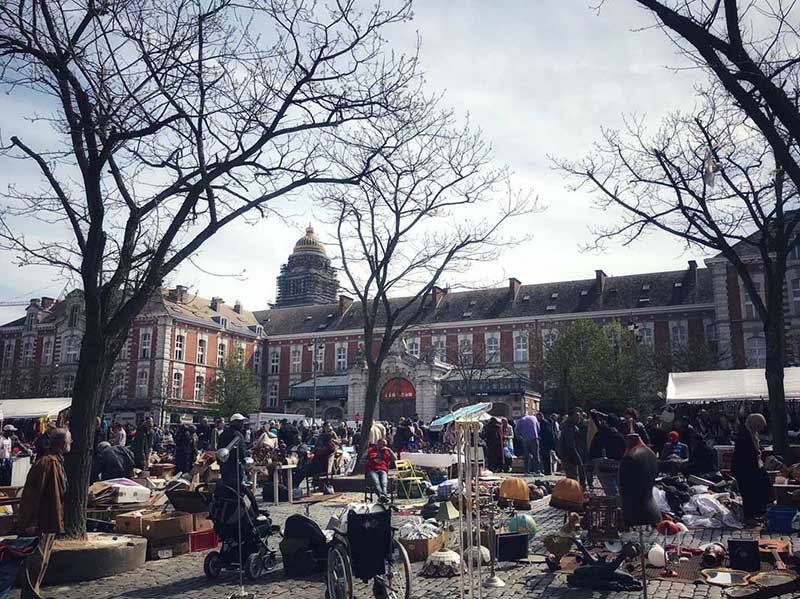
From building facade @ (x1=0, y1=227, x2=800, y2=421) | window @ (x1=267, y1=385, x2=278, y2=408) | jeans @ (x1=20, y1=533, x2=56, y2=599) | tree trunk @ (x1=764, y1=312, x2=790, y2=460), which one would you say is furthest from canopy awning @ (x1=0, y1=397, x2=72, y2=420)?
window @ (x1=267, y1=385, x2=278, y2=408)

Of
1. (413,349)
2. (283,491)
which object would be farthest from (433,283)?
(413,349)

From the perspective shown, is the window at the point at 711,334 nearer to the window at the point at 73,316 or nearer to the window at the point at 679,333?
the window at the point at 679,333

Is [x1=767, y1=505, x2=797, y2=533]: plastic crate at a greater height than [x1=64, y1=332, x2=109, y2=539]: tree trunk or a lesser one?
lesser

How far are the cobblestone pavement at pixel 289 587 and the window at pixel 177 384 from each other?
53667 mm

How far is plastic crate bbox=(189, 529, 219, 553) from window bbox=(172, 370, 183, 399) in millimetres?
52439

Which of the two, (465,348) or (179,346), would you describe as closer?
(465,348)

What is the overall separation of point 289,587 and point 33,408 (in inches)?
940

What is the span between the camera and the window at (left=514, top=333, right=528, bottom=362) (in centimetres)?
5872

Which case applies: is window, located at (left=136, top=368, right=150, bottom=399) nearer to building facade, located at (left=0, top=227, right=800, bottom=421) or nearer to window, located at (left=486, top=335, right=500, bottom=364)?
building facade, located at (left=0, top=227, right=800, bottom=421)

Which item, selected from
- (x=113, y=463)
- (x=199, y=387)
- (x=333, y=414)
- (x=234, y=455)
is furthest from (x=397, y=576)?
(x=199, y=387)

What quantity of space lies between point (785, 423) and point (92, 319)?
15.3 m

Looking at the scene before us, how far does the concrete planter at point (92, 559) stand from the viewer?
844cm

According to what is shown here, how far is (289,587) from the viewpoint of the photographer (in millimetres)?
8055

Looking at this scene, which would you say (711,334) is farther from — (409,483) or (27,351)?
(27,351)
